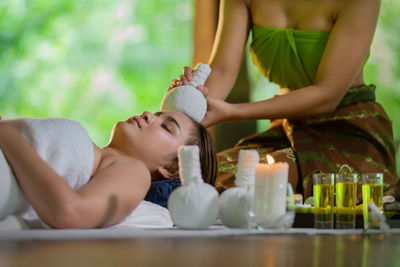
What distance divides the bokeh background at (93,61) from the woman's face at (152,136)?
2866 millimetres

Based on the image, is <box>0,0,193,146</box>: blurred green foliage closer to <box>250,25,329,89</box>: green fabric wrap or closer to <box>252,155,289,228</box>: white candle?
<box>250,25,329,89</box>: green fabric wrap

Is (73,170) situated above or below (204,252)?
above

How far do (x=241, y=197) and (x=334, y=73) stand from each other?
1223 millimetres

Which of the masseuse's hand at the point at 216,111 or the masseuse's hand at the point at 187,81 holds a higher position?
the masseuse's hand at the point at 187,81

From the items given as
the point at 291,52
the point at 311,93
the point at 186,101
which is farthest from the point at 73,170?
the point at 291,52

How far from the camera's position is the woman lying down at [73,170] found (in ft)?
4.72

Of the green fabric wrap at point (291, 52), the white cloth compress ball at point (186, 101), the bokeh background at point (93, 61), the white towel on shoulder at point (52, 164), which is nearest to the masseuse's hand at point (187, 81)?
the white cloth compress ball at point (186, 101)

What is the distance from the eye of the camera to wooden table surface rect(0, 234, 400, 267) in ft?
3.05

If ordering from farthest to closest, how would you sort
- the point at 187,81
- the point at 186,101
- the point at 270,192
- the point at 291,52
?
the point at 291,52, the point at 187,81, the point at 186,101, the point at 270,192

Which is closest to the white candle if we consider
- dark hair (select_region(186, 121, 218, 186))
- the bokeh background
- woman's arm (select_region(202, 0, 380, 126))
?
dark hair (select_region(186, 121, 218, 186))

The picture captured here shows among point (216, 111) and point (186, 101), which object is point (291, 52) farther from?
point (186, 101)

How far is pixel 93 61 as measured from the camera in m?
4.82

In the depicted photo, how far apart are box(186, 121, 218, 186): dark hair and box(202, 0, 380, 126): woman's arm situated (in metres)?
0.45

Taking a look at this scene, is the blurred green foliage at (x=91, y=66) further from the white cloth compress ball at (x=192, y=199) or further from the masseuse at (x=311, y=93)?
the white cloth compress ball at (x=192, y=199)
